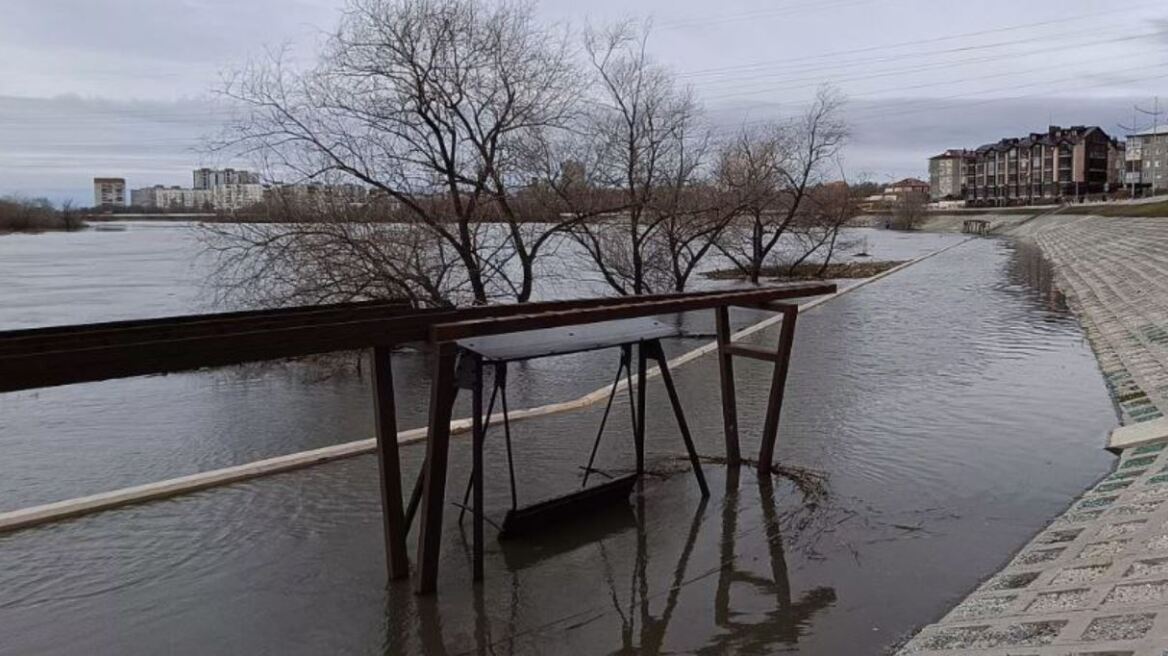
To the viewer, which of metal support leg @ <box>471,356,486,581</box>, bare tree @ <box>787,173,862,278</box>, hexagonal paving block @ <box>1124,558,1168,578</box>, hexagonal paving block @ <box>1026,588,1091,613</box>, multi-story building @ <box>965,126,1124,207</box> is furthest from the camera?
multi-story building @ <box>965,126,1124,207</box>

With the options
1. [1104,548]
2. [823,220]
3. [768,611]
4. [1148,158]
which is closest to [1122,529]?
[1104,548]

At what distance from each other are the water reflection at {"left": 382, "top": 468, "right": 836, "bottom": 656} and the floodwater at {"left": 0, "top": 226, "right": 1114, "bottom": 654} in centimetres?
2

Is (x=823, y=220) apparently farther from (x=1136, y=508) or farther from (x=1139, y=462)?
(x=1136, y=508)

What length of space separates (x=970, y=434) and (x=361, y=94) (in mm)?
12316

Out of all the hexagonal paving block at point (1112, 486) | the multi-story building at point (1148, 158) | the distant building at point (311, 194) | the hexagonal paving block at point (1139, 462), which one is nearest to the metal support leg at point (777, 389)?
the hexagonal paving block at point (1112, 486)

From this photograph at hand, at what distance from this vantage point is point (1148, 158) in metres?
121

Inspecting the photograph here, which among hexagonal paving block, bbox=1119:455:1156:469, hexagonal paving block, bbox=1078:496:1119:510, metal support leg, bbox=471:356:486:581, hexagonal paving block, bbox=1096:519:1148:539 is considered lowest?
hexagonal paving block, bbox=1078:496:1119:510

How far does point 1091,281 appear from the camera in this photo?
971 inches

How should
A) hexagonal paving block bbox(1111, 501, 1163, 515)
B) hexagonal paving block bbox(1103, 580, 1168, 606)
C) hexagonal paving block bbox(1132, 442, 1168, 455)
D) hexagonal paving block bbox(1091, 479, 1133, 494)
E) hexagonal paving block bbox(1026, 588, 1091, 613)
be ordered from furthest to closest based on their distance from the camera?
hexagonal paving block bbox(1132, 442, 1168, 455), hexagonal paving block bbox(1091, 479, 1133, 494), hexagonal paving block bbox(1111, 501, 1163, 515), hexagonal paving block bbox(1026, 588, 1091, 613), hexagonal paving block bbox(1103, 580, 1168, 606)

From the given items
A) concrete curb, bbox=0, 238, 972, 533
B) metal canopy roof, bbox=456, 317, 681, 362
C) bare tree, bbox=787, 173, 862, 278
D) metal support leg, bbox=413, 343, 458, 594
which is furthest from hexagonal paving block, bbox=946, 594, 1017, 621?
bare tree, bbox=787, 173, 862, 278

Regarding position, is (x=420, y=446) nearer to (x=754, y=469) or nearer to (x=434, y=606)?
(x=754, y=469)

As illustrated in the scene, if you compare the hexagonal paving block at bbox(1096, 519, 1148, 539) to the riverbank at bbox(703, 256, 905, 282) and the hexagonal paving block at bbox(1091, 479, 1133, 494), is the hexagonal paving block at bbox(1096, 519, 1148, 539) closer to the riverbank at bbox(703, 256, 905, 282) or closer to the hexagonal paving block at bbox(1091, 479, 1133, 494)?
the hexagonal paving block at bbox(1091, 479, 1133, 494)

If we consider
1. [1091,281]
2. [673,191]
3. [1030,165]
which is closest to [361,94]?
[673,191]

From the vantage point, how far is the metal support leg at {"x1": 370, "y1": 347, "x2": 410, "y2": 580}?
504 centimetres
